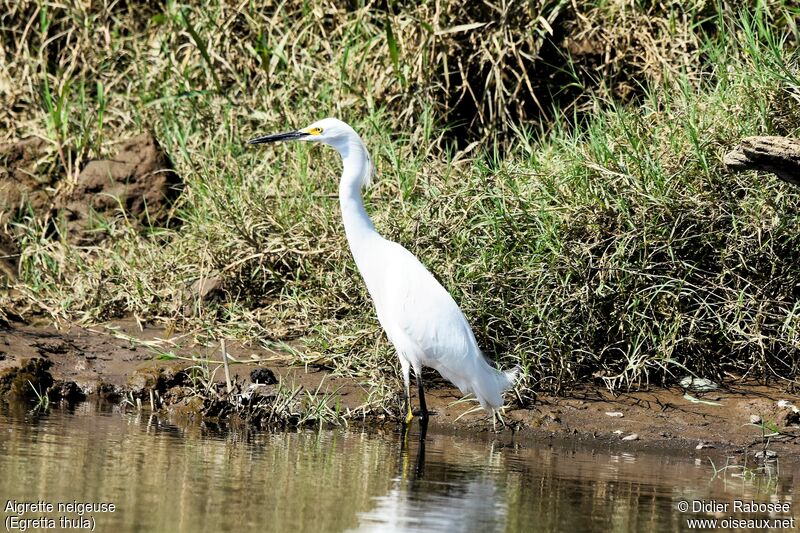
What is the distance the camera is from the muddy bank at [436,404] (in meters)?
5.30

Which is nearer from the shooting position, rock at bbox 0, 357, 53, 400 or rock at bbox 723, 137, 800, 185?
rock at bbox 723, 137, 800, 185

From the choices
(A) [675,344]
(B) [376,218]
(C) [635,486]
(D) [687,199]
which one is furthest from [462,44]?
(C) [635,486]

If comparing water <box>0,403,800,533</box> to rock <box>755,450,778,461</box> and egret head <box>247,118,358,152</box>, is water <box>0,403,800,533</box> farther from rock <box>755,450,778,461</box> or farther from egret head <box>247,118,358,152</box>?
egret head <box>247,118,358,152</box>

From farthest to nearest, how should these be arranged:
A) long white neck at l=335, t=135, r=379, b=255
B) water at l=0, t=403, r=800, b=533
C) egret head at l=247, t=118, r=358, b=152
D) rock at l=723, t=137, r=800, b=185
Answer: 1. egret head at l=247, t=118, r=358, b=152
2. long white neck at l=335, t=135, r=379, b=255
3. rock at l=723, t=137, r=800, b=185
4. water at l=0, t=403, r=800, b=533

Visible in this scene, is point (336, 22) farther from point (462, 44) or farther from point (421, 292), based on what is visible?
point (421, 292)

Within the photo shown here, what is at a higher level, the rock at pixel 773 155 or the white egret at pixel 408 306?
the rock at pixel 773 155

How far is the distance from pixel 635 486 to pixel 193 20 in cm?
511

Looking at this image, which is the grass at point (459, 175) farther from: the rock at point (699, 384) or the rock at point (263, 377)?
the rock at point (263, 377)

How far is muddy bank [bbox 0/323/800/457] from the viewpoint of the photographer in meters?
5.30

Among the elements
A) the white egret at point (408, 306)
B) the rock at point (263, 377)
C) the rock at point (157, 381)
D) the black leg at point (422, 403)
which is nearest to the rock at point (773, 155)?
the white egret at point (408, 306)

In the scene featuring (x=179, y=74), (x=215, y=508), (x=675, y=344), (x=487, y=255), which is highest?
(x=179, y=74)

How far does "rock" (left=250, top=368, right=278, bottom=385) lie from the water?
544mm

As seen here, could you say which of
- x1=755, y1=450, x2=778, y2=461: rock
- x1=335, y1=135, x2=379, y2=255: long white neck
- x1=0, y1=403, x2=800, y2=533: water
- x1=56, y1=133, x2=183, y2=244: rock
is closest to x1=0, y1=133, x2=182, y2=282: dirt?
x1=56, y1=133, x2=183, y2=244: rock

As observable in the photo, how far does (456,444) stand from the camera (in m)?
5.16
